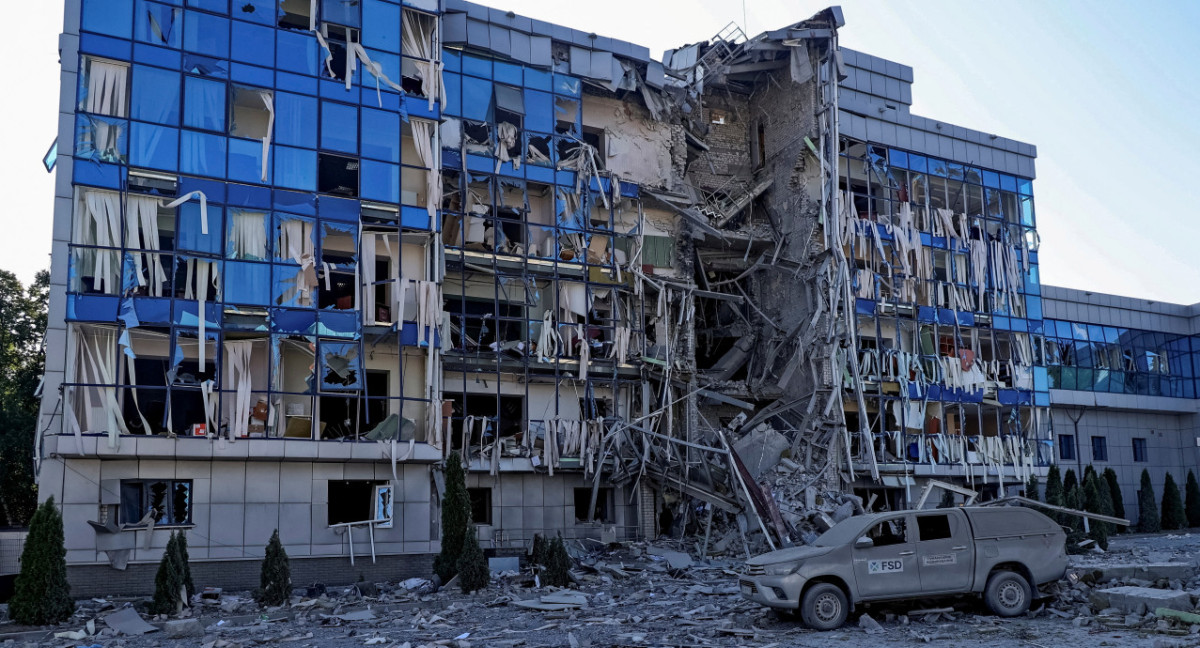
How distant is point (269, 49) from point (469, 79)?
19.6 feet

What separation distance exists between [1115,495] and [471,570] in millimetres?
28227

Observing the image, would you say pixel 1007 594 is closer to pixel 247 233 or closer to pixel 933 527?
pixel 933 527

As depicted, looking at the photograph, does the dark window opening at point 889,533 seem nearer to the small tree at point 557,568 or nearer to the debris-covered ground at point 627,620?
the debris-covered ground at point 627,620

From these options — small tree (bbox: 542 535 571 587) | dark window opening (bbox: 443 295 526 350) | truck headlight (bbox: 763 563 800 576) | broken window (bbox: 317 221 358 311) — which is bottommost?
small tree (bbox: 542 535 571 587)

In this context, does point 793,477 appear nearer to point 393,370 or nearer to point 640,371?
point 640,371

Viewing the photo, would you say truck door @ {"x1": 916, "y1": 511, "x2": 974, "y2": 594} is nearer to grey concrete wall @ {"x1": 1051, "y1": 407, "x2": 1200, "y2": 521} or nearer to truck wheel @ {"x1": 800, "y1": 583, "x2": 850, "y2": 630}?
truck wheel @ {"x1": 800, "y1": 583, "x2": 850, "y2": 630}

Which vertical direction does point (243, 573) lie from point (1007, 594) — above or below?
below

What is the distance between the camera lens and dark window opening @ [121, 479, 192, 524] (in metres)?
22.5

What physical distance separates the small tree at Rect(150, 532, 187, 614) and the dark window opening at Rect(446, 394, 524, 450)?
9.42m

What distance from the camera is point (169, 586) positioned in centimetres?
1856

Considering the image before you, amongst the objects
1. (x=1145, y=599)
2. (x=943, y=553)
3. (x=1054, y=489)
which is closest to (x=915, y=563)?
(x=943, y=553)

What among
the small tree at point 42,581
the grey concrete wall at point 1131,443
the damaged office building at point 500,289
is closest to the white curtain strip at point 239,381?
the damaged office building at point 500,289

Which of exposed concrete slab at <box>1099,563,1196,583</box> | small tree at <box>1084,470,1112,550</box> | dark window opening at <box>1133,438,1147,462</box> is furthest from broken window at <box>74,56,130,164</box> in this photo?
dark window opening at <box>1133,438,1147,462</box>

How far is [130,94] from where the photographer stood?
910 inches
